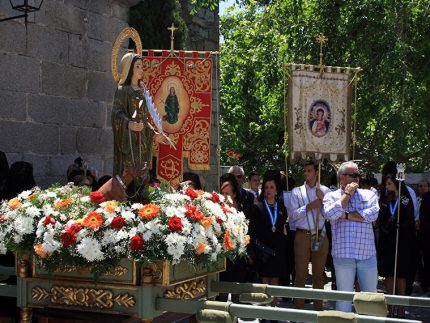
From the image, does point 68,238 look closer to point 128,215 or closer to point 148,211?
point 128,215

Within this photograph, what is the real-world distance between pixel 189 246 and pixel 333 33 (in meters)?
8.10

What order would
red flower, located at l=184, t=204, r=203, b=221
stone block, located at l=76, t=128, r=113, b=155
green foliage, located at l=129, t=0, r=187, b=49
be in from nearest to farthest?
red flower, located at l=184, t=204, r=203, b=221 → stone block, located at l=76, t=128, r=113, b=155 → green foliage, located at l=129, t=0, r=187, b=49

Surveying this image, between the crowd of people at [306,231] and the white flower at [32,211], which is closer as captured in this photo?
the white flower at [32,211]

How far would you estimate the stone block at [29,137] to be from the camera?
7.64 meters

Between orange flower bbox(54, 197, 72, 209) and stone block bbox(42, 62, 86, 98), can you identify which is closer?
orange flower bbox(54, 197, 72, 209)

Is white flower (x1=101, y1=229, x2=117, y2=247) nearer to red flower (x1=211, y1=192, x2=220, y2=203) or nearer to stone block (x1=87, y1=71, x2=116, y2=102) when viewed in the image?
red flower (x1=211, y1=192, x2=220, y2=203)

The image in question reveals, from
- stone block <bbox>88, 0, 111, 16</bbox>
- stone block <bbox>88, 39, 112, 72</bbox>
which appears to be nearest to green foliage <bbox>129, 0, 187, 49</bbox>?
stone block <bbox>88, 0, 111, 16</bbox>

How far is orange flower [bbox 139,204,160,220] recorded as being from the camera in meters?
4.44

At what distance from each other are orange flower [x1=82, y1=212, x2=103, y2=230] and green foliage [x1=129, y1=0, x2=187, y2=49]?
28.8ft

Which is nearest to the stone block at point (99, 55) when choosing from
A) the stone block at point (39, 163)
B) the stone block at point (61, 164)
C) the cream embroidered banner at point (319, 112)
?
the stone block at point (61, 164)

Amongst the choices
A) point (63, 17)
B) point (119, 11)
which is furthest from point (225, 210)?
point (119, 11)

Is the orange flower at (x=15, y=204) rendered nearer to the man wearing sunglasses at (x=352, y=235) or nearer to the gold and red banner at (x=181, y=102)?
the man wearing sunglasses at (x=352, y=235)

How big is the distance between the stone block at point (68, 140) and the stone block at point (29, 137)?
0.09 m

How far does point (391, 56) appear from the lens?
1063cm
